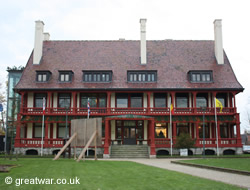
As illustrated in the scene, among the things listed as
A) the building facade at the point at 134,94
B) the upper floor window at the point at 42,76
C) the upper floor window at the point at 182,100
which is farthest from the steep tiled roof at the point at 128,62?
the upper floor window at the point at 182,100

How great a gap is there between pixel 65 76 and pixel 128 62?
856 cm

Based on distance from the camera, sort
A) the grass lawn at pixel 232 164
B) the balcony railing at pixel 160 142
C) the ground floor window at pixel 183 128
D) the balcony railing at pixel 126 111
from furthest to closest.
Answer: the ground floor window at pixel 183 128 < the balcony railing at pixel 126 111 < the balcony railing at pixel 160 142 < the grass lawn at pixel 232 164

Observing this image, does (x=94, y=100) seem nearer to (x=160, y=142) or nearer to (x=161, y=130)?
(x=161, y=130)

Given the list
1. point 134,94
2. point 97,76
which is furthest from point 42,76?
point 134,94

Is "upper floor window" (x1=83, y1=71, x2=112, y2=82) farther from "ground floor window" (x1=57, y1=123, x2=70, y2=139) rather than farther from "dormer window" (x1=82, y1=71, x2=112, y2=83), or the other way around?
"ground floor window" (x1=57, y1=123, x2=70, y2=139)

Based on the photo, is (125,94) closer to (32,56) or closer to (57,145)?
(57,145)

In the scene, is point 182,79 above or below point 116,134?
above

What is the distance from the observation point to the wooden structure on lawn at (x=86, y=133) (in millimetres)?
23203

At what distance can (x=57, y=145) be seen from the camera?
116 ft

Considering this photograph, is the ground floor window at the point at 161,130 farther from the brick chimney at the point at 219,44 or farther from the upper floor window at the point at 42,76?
the upper floor window at the point at 42,76

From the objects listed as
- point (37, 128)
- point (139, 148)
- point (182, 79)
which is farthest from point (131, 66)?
point (37, 128)

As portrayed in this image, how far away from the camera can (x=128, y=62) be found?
40.6m

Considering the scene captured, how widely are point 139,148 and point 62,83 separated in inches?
492

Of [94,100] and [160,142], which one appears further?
[94,100]
